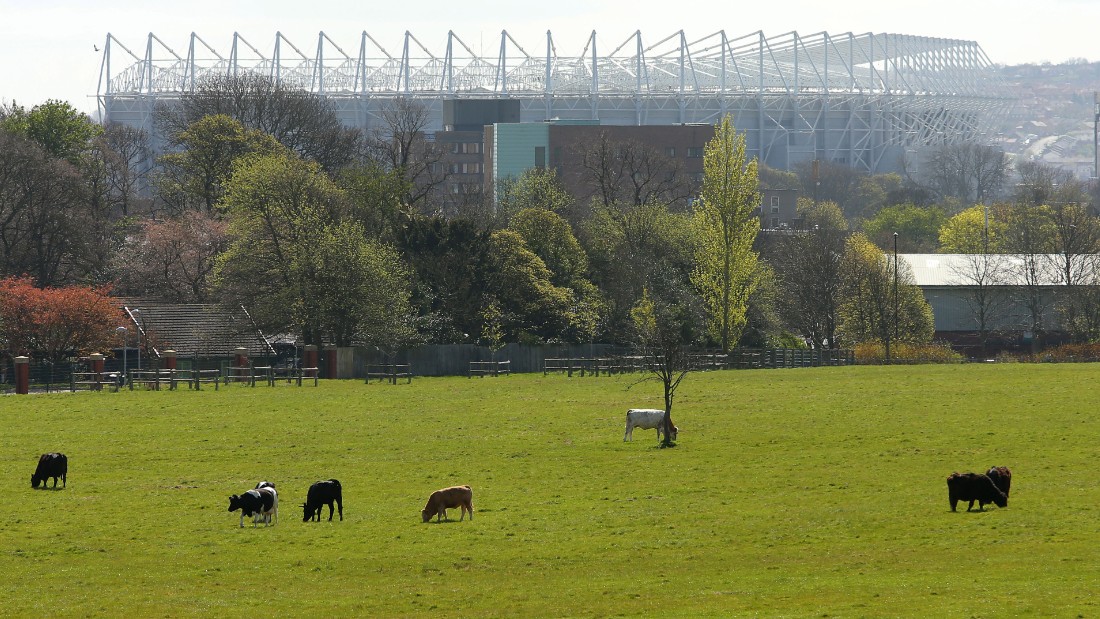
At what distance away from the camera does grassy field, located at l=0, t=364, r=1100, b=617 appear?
69.0 feet

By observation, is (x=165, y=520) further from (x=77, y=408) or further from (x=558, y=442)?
(x=77, y=408)

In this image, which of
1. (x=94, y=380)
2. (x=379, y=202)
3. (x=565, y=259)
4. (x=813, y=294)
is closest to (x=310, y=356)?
(x=94, y=380)

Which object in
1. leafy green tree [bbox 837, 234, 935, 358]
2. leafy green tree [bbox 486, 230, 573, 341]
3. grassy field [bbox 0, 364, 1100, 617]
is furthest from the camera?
leafy green tree [bbox 837, 234, 935, 358]

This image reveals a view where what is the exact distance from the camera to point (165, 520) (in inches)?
1113

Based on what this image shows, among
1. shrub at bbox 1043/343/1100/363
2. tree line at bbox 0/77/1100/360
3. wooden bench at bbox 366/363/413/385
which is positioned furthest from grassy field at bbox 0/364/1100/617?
shrub at bbox 1043/343/1100/363

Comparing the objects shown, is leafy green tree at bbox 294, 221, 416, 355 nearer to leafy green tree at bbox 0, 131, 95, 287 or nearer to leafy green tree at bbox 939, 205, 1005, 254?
leafy green tree at bbox 0, 131, 95, 287

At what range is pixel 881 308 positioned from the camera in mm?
96125

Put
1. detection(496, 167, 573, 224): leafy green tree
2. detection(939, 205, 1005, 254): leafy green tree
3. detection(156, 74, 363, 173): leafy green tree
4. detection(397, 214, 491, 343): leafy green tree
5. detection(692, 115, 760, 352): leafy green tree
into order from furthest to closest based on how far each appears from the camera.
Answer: detection(939, 205, 1005, 254): leafy green tree
detection(156, 74, 363, 173): leafy green tree
detection(496, 167, 573, 224): leafy green tree
detection(692, 115, 760, 352): leafy green tree
detection(397, 214, 491, 343): leafy green tree

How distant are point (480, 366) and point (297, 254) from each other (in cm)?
1102

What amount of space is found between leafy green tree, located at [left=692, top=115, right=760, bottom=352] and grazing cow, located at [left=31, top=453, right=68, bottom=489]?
55634 mm

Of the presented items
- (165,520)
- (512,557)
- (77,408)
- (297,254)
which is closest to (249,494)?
(165,520)

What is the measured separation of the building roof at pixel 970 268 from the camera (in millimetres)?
107500

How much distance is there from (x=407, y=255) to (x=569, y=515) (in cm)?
5686

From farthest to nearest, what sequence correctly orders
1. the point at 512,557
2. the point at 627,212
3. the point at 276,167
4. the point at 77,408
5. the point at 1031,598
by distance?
1. the point at 627,212
2. the point at 276,167
3. the point at 77,408
4. the point at 512,557
5. the point at 1031,598
